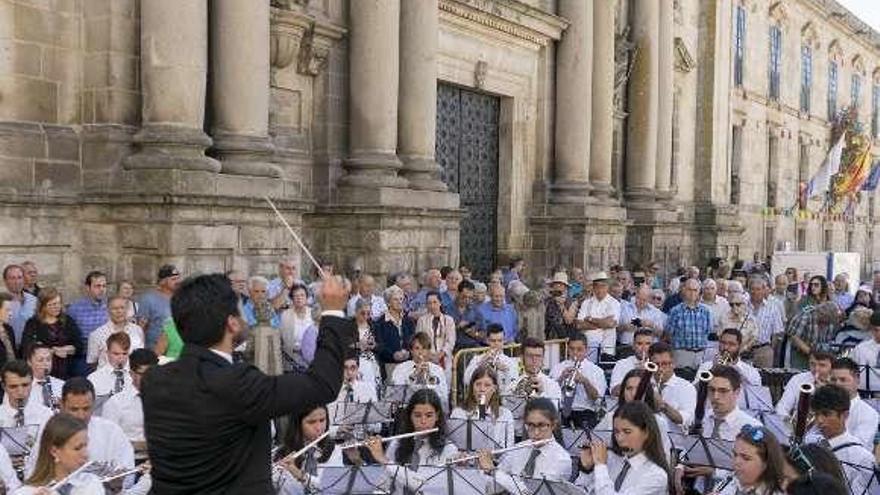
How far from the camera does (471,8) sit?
18094mm

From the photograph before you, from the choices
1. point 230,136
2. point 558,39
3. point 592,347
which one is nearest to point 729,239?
point 558,39

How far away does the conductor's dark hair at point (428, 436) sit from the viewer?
24.4 feet

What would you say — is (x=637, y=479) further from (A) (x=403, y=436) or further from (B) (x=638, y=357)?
(B) (x=638, y=357)

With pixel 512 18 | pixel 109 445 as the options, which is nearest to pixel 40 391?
pixel 109 445

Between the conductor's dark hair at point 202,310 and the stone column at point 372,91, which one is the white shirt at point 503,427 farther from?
the stone column at point 372,91

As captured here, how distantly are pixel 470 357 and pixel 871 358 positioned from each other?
13.8 feet

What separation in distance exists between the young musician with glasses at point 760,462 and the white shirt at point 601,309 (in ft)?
24.0

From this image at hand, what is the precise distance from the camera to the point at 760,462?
558 centimetres

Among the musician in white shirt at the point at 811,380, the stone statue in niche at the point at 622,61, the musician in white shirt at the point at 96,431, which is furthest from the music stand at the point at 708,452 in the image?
the stone statue in niche at the point at 622,61

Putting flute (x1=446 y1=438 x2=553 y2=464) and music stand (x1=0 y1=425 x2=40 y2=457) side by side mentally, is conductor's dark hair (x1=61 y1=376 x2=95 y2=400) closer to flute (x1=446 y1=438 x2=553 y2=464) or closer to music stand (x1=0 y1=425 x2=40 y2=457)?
music stand (x1=0 y1=425 x2=40 y2=457)

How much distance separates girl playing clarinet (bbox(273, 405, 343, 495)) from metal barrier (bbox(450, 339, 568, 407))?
2932mm

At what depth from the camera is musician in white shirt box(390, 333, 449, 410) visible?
9672mm

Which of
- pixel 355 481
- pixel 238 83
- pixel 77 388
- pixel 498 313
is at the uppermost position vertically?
pixel 238 83

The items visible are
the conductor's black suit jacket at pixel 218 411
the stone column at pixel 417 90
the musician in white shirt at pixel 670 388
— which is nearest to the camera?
the conductor's black suit jacket at pixel 218 411
